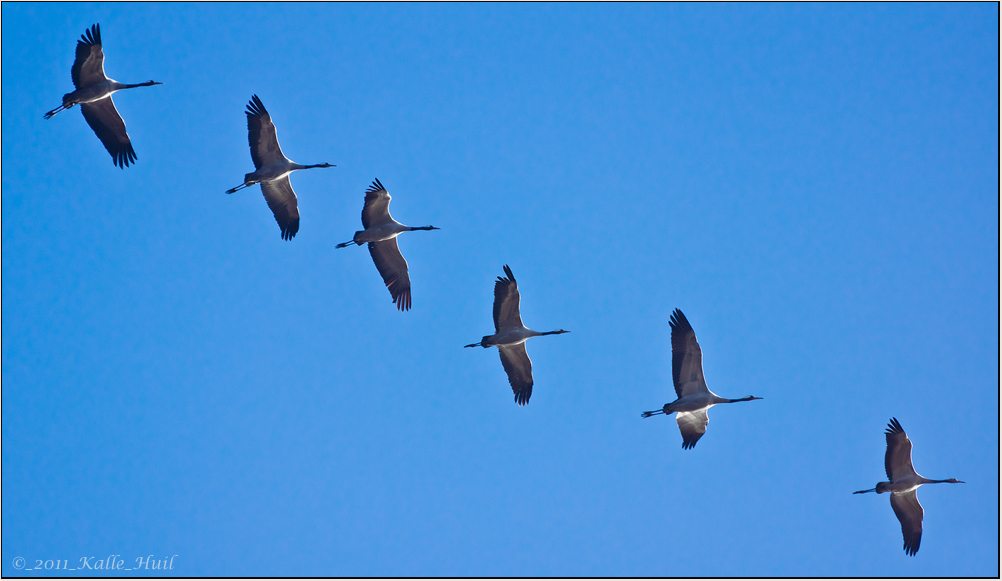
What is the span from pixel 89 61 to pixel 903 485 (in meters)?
21.4

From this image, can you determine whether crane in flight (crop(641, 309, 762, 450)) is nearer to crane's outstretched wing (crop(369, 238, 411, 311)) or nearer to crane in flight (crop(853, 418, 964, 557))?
crane in flight (crop(853, 418, 964, 557))

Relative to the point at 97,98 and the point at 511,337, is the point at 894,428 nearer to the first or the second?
the point at 511,337

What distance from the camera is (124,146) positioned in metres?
26.0

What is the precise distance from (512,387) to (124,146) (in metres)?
10.7

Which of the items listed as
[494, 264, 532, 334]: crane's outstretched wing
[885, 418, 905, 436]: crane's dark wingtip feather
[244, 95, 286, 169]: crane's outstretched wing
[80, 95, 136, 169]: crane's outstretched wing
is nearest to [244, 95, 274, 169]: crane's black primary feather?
[244, 95, 286, 169]: crane's outstretched wing

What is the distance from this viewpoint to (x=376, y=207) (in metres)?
27.4

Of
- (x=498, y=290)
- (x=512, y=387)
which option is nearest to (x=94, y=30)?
(x=498, y=290)

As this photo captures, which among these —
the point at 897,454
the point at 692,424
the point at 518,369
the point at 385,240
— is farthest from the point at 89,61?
the point at 897,454

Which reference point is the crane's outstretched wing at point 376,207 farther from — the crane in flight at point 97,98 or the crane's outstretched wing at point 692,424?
the crane's outstretched wing at point 692,424

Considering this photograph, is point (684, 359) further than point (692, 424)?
No

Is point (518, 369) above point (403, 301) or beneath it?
beneath

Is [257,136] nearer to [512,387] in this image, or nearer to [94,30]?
[94,30]

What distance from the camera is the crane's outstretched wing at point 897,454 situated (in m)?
27.5

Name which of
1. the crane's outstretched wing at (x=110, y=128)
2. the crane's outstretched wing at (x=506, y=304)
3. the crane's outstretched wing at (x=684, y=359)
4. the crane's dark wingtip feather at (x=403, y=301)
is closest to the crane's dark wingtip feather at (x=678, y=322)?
the crane's outstretched wing at (x=684, y=359)
